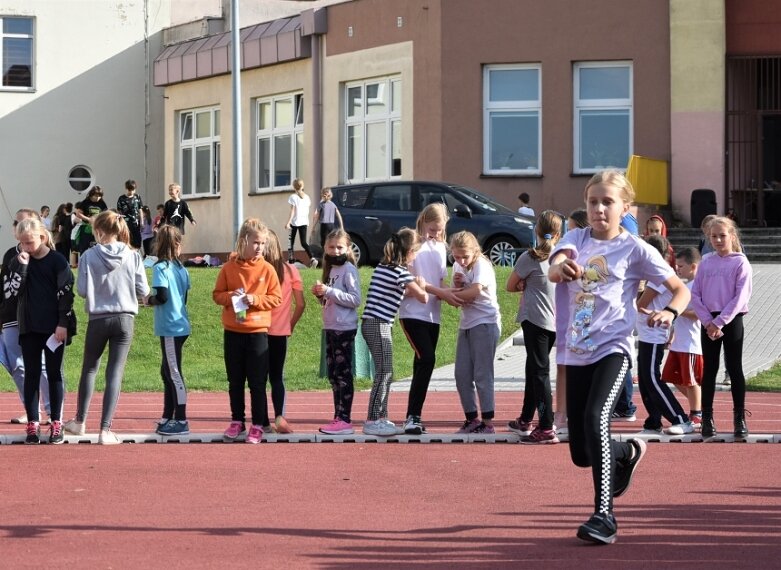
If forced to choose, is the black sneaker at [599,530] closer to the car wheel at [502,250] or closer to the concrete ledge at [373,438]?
the concrete ledge at [373,438]

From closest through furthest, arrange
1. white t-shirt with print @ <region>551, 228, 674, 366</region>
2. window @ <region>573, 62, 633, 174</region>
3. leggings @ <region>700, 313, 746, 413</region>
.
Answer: white t-shirt with print @ <region>551, 228, 674, 366</region> < leggings @ <region>700, 313, 746, 413</region> < window @ <region>573, 62, 633, 174</region>

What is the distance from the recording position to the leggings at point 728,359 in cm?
1204

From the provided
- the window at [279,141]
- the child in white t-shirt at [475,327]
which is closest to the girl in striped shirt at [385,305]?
the child in white t-shirt at [475,327]

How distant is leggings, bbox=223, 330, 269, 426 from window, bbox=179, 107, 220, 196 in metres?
30.3

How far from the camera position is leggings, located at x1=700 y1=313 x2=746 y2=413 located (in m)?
12.0

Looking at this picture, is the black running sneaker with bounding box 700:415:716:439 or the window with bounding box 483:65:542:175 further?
the window with bounding box 483:65:542:175

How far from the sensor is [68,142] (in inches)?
1833

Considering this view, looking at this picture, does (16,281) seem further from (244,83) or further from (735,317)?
(244,83)

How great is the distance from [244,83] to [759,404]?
1040 inches

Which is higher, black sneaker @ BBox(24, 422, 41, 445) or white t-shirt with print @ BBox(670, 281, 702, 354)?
white t-shirt with print @ BBox(670, 281, 702, 354)

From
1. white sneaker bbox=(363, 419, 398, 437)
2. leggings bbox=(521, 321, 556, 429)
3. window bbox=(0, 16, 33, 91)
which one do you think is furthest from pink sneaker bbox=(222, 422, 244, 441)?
window bbox=(0, 16, 33, 91)

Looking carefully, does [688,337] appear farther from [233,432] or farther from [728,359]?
[233,432]

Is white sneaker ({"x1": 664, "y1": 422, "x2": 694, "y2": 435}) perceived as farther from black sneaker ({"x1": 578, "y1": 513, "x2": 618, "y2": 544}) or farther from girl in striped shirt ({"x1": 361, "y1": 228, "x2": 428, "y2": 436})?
black sneaker ({"x1": 578, "y1": 513, "x2": 618, "y2": 544})

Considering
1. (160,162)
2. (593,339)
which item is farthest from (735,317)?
(160,162)
